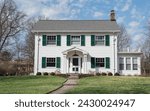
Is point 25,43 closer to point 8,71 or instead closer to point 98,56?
point 8,71

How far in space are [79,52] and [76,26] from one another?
3880 millimetres

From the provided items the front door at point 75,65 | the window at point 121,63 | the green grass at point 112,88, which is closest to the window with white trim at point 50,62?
the front door at point 75,65

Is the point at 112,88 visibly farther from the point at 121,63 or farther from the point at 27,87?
the point at 121,63

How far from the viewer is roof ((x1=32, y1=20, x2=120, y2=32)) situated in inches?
1300

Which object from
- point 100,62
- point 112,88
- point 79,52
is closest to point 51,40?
point 79,52

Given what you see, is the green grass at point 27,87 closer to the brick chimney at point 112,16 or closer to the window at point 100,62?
the window at point 100,62

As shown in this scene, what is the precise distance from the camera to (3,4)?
45625mm

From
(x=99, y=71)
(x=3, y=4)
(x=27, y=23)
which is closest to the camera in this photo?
(x=99, y=71)

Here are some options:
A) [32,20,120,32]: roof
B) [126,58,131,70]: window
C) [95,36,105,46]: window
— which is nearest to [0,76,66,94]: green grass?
[95,36,105,46]: window

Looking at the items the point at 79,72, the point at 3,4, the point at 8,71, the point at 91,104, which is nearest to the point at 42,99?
the point at 91,104

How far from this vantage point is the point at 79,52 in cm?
3253

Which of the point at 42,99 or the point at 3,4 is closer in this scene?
the point at 42,99

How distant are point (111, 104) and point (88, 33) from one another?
2558 cm

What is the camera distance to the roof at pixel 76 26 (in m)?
33.0
